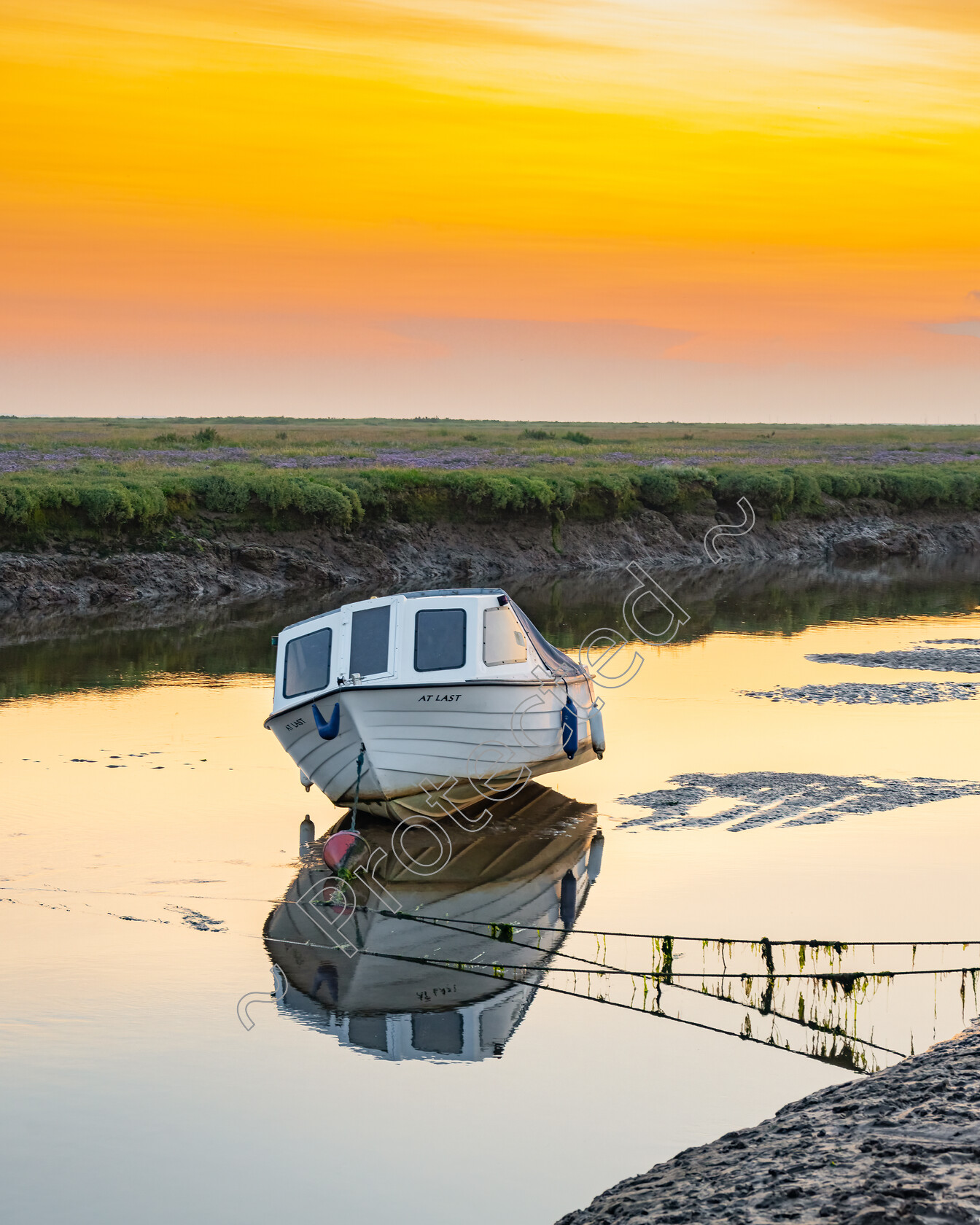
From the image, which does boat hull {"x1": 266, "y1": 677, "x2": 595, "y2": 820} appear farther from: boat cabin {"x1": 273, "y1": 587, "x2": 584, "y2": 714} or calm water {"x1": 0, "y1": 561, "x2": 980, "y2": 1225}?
calm water {"x1": 0, "y1": 561, "x2": 980, "y2": 1225}

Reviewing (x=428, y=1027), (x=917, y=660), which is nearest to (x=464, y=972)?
(x=428, y=1027)

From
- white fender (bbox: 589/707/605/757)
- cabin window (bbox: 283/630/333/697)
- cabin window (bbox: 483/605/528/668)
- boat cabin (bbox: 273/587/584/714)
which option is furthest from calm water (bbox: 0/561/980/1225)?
cabin window (bbox: 483/605/528/668)

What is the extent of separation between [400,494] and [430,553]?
2710 millimetres

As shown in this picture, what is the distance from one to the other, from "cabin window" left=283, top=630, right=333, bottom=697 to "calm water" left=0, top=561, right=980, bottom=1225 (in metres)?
1.63

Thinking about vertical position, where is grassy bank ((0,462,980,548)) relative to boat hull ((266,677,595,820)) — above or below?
above

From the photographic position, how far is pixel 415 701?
51.3 feet

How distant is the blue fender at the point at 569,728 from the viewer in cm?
1758

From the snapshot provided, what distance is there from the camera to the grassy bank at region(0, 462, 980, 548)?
136 feet

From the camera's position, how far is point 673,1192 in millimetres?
6941

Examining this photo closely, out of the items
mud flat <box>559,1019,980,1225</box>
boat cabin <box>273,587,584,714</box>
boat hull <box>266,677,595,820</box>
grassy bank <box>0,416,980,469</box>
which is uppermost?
Result: grassy bank <box>0,416,980,469</box>

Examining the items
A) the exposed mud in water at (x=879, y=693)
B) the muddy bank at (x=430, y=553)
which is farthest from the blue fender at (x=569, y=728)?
A: the muddy bank at (x=430, y=553)

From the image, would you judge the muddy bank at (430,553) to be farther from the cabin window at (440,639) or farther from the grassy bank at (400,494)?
the cabin window at (440,639)

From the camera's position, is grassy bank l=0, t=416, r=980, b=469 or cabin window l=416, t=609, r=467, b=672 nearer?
cabin window l=416, t=609, r=467, b=672

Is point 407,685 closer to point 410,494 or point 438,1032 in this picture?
point 438,1032
